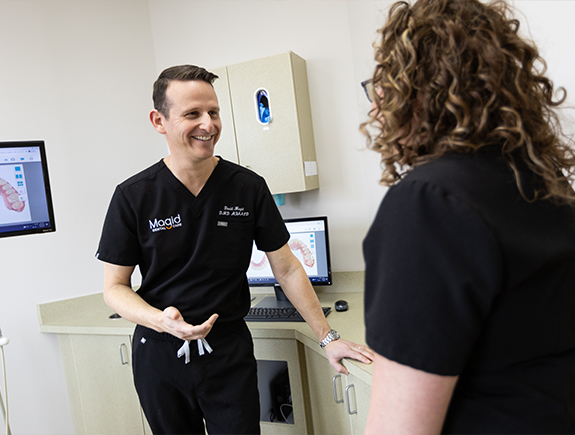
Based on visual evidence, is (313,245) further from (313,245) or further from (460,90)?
(460,90)

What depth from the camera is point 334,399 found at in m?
1.82

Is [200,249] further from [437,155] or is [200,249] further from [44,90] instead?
[44,90]

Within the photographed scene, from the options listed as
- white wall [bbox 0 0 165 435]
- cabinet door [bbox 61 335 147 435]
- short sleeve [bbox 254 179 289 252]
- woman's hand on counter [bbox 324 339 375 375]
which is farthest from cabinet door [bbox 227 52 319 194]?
cabinet door [bbox 61 335 147 435]

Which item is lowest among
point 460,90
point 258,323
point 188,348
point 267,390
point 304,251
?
point 267,390

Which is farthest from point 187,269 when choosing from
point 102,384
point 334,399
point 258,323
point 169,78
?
point 102,384

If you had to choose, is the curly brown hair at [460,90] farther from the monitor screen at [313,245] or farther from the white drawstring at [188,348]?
the monitor screen at [313,245]

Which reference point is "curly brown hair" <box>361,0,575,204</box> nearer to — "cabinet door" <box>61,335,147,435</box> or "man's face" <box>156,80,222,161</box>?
"man's face" <box>156,80,222,161</box>

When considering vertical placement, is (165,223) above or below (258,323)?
above

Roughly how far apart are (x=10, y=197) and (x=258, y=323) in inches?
55.6

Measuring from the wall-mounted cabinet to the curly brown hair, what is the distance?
161cm

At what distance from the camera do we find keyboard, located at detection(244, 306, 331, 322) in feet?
6.61

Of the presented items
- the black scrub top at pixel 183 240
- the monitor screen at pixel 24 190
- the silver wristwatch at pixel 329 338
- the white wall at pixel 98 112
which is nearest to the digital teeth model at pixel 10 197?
the monitor screen at pixel 24 190

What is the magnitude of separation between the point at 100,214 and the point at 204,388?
1607 mm

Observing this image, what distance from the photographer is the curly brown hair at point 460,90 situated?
0.59 meters
